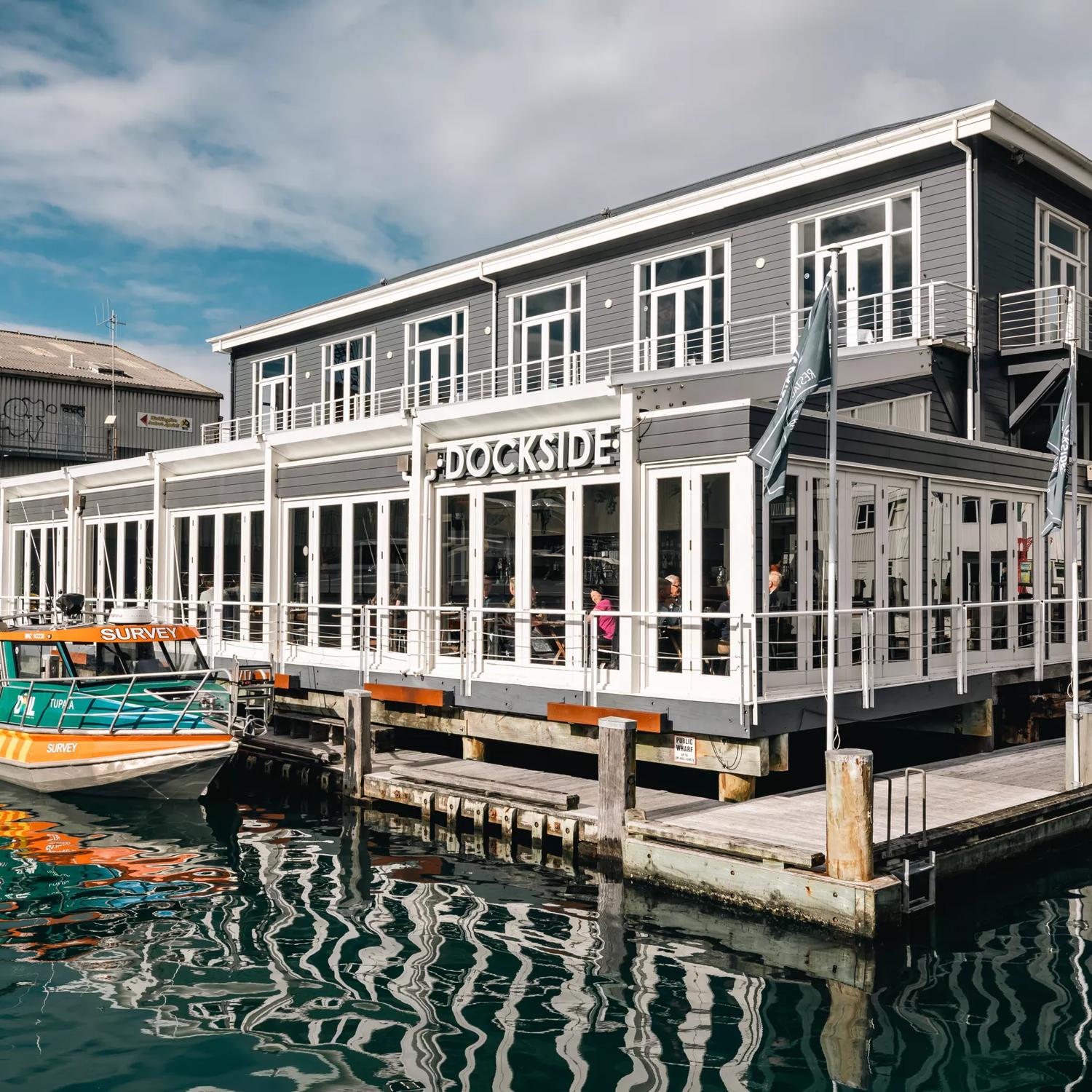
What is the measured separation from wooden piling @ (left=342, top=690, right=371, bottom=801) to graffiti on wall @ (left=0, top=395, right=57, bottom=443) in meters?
32.3

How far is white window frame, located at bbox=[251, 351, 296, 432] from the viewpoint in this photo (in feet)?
95.9

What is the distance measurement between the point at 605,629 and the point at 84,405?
3609 cm

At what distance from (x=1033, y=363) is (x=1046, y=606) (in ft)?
13.0

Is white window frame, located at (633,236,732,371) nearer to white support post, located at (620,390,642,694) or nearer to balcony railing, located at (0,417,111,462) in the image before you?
white support post, located at (620,390,642,694)

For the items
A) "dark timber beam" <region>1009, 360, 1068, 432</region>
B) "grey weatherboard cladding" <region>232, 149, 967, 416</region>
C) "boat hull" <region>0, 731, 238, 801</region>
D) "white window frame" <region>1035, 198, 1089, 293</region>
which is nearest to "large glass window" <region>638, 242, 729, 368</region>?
"grey weatherboard cladding" <region>232, 149, 967, 416</region>

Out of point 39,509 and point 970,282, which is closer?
point 970,282

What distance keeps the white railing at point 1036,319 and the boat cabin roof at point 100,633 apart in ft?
45.3

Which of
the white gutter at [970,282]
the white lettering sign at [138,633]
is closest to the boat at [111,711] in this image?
the white lettering sign at [138,633]

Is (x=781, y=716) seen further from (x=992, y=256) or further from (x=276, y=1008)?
(x=992, y=256)

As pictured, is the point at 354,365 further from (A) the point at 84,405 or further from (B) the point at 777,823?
(A) the point at 84,405

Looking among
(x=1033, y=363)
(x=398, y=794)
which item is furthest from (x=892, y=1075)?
(x=1033, y=363)

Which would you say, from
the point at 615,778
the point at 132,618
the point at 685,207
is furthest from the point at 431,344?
the point at 615,778

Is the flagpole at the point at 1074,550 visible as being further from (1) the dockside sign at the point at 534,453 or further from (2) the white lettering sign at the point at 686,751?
(1) the dockside sign at the point at 534,453

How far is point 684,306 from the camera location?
20828 millimetres
